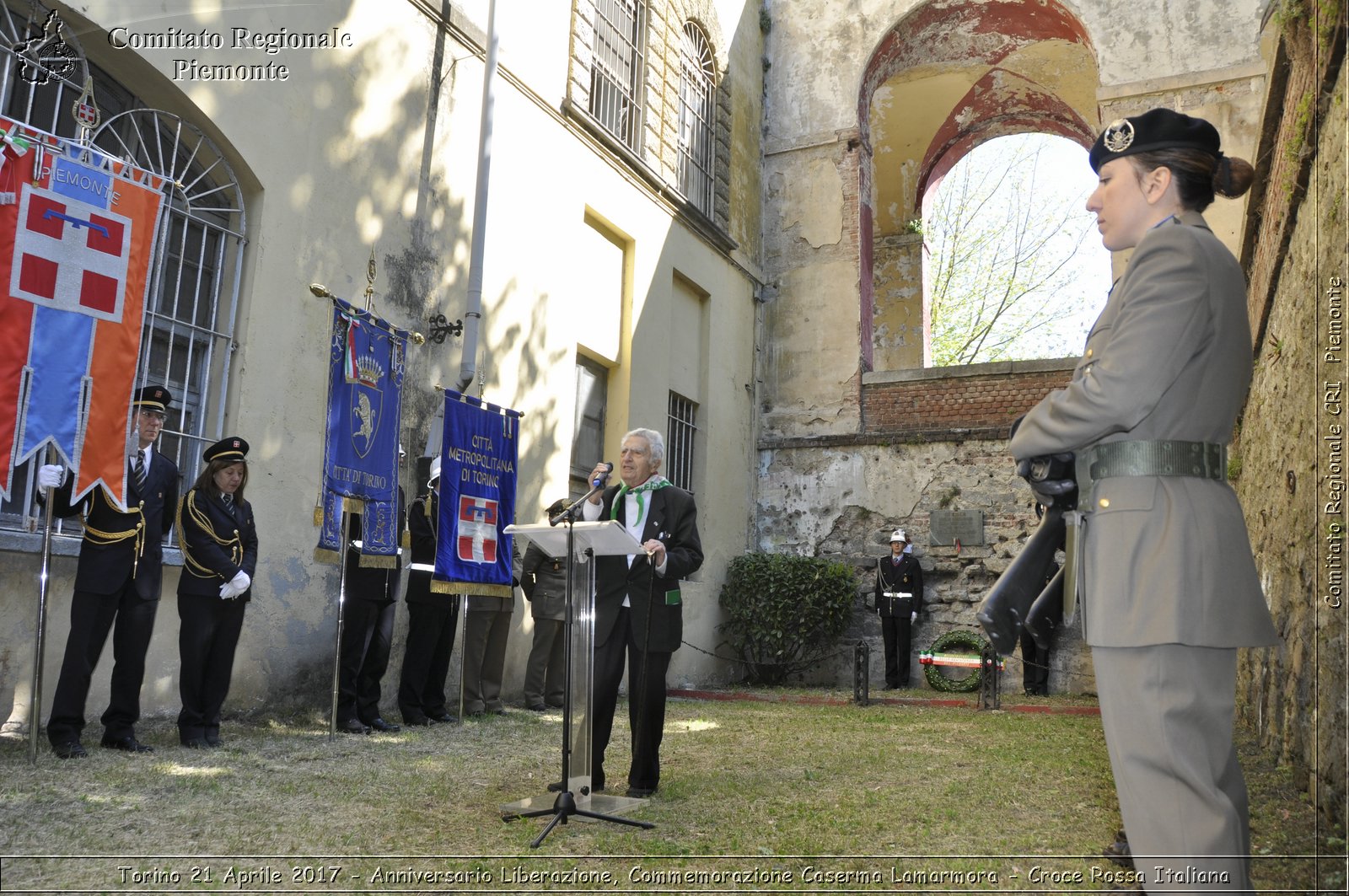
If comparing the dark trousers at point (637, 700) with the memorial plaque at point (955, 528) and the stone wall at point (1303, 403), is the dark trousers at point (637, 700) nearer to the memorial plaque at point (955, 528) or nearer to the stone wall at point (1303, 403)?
the stone wall at point (1303, 403)

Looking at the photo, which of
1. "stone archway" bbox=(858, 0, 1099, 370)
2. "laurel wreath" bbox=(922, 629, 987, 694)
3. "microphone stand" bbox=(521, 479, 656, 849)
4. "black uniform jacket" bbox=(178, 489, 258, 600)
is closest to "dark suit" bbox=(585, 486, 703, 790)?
"microphone stand" bbox=(521, 479, 656, 849)

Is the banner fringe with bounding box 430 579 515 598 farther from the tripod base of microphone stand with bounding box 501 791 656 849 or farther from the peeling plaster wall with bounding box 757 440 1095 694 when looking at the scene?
the peeling plaster wall with bounding box 757 440 1095 694

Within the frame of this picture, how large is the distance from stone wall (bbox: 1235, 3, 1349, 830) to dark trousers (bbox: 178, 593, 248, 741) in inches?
224

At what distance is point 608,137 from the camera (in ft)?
38.5

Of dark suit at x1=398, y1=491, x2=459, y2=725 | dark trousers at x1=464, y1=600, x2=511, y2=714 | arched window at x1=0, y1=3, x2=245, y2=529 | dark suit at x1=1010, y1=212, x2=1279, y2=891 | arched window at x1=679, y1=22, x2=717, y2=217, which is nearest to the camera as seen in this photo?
dark suit at x1=1010, y1=212, x2=1279, y2=891

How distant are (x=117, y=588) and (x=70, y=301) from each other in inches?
62.8

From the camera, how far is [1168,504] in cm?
257

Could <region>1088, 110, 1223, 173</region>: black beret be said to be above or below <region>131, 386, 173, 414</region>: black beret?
above

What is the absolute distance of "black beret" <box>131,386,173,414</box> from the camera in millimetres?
6070

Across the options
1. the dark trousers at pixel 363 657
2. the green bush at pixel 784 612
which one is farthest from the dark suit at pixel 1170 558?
the green bush at pixel 784 612

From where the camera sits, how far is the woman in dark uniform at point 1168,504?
7.90 ft

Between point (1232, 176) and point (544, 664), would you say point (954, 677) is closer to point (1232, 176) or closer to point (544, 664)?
point (544, 664)

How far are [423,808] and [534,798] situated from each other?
0.51 metres

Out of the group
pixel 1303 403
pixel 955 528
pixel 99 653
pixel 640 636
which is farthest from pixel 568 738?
pixel 955 528
